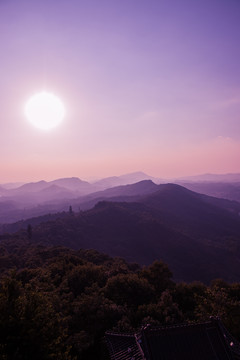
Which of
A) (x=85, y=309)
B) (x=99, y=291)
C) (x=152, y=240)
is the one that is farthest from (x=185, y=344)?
(x=152, y=240)

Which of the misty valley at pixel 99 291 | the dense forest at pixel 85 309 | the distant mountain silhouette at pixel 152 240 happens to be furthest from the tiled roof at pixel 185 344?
the distant mountain silhouette at pixel 152 240

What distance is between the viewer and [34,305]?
16.2 meters

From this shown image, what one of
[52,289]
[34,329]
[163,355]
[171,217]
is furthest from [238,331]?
[171,217]

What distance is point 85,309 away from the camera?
27547 millimetres

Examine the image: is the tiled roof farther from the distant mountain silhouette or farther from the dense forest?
the distant mountain silhouette

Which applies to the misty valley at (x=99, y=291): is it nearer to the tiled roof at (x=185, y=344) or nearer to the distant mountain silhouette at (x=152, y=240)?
the distant mountain silhouette at (x=152, y=240)

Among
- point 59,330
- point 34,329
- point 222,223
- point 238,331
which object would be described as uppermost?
point 34,329

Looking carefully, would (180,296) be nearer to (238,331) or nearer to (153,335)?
(238,331)

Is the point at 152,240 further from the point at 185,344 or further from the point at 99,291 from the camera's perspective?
the point at 185,344

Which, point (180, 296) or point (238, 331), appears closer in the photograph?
point (238, 331)

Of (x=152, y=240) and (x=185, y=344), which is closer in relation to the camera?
(x=185, y=344)

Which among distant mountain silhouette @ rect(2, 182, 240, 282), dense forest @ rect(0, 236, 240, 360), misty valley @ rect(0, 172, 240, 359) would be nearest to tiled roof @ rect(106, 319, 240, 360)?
dense forest @ rect(0, 236, 240, 360)

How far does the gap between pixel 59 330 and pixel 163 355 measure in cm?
763

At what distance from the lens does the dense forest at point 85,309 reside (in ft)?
48.3
